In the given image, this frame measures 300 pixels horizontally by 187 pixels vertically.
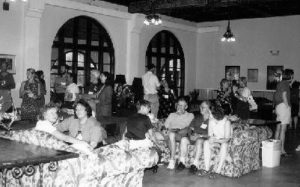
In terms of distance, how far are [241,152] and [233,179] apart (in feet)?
1.41

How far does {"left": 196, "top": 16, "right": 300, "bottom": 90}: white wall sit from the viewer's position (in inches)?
547

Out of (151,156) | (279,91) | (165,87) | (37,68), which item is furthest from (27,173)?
(165,87)

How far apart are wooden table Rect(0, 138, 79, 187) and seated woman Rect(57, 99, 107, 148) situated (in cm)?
79

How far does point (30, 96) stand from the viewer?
7.89 metres

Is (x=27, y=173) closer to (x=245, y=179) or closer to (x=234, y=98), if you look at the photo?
(x=245, y=179)

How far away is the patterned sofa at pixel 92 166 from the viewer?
390 cm

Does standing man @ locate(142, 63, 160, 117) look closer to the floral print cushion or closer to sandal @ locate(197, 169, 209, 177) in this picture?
sandal @ locate(197, 169, 209, 177)

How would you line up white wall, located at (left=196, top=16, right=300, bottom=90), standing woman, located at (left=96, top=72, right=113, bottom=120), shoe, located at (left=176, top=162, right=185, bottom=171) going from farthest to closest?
1. white wall, located at (left=196, top=16, right=300, bottom=90)
2. standing woman, located at (left=96, top=72, right=113, bottom=120)
3. shoe, located at (left=176, top=162, right=185, bottom=171)

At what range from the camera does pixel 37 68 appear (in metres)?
10.1

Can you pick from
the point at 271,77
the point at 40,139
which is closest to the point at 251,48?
the point at 271,77

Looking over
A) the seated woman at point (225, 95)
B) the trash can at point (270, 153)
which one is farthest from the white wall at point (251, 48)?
the trash can at point (270, 153)

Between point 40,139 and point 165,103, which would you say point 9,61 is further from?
point 40,139

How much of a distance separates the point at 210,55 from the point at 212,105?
33.6 feet

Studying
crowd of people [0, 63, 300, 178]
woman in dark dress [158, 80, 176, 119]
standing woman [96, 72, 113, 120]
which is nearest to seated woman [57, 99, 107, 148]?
crowd of people [0, 63, 300, 178]
